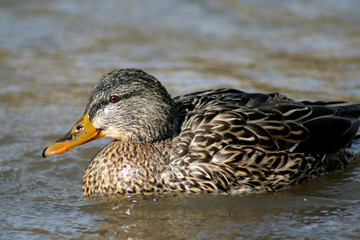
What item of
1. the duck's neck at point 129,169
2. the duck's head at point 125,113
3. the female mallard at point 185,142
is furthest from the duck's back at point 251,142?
the duck's head at point 125,113

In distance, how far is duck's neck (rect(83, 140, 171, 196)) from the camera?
719 cm

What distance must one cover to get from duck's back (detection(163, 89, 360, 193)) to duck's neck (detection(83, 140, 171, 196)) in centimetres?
16

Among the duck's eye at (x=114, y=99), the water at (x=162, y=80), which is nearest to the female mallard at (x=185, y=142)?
the duck's eye at (x=114, y=99)

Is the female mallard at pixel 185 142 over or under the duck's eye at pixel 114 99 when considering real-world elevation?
under

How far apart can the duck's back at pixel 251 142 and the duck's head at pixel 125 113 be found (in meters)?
0.31

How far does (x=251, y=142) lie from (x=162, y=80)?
438 cm

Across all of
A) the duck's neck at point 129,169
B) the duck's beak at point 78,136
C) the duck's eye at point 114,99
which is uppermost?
the duck's eye at point 114,99

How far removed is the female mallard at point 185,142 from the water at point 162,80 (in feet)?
0.70

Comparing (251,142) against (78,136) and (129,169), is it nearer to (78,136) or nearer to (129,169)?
(129,169)

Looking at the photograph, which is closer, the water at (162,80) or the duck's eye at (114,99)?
the water at (162,80)

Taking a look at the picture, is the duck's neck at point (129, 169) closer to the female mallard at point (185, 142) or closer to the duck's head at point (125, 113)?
the female mallard at point (185, 142)

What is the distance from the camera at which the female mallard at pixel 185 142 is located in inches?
280

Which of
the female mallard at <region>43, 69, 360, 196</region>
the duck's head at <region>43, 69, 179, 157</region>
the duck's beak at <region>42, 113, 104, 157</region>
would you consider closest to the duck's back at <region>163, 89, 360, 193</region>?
the female mallard at <region>43, 69, 360, 196</region>

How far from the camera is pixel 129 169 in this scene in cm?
725
